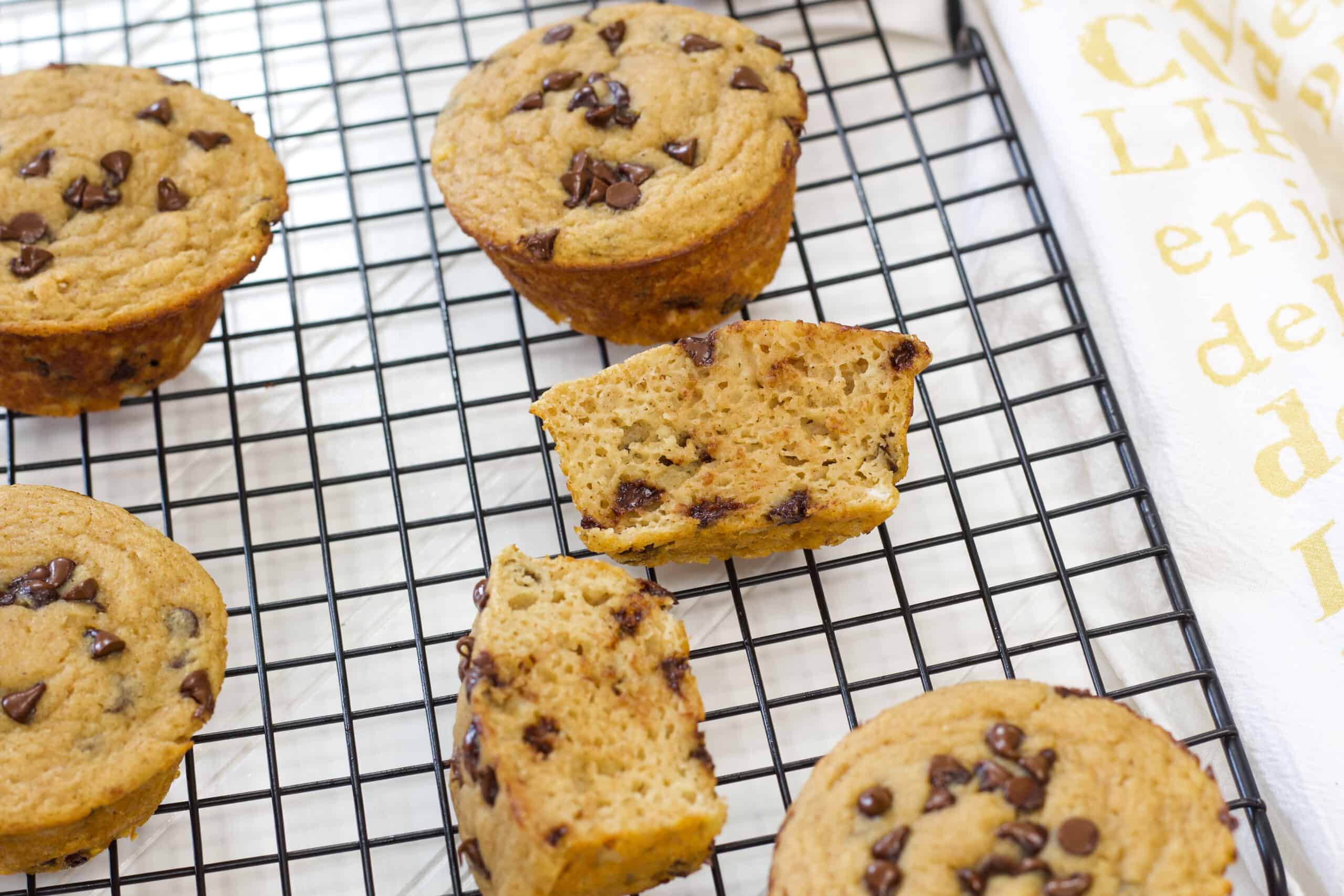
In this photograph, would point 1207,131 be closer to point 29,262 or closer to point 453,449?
point 453,449

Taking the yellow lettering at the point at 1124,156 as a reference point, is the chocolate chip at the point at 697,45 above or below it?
above

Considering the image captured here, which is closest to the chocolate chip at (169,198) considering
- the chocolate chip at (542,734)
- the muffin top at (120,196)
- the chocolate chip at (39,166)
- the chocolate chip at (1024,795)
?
the muffin top at (120,196)

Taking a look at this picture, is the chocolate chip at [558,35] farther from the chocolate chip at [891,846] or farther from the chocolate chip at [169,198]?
the chocolate chip at [891,846]

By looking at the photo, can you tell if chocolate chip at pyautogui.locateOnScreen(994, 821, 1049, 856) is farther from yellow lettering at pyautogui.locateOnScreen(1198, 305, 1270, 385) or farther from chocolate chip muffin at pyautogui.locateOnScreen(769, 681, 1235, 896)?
yellow lettering at pyautogui.locateOnScreen(1198, 305, 1270, 385)

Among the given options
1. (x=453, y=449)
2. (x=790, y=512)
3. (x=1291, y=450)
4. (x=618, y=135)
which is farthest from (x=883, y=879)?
(x=618, y=135)

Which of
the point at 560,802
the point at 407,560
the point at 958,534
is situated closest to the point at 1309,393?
the point at 958,534

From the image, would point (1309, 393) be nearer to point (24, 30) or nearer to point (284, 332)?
point (284, 332)
